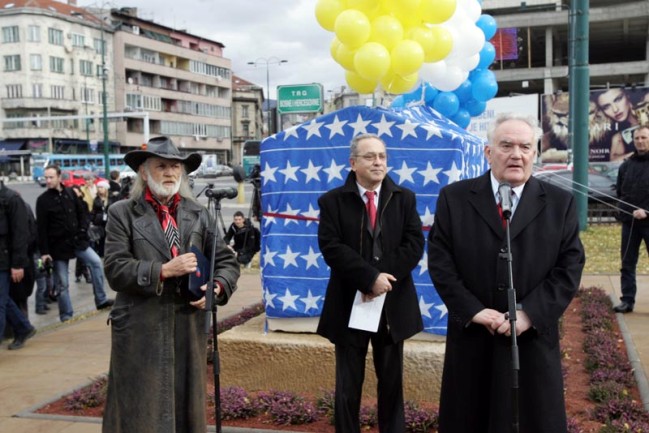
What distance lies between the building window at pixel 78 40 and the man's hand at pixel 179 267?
265 ft

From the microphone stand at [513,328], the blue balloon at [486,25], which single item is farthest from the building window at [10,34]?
the microphone stand at [513,328]

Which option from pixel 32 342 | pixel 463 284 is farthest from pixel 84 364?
pixel 463 284

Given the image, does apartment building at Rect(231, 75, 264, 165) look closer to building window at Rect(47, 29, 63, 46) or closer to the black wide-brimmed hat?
building window at Rect(47, 29, 63, 46)

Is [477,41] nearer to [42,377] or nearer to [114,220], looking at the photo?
[114,220]

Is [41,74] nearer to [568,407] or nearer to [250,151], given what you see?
[250,151]

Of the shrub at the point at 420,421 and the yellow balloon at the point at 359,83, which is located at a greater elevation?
the yellow balloon at the point at 359,83

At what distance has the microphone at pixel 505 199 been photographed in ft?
10.9

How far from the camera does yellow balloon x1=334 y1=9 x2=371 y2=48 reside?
19.2 ft

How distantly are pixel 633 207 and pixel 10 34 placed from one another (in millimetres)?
77912

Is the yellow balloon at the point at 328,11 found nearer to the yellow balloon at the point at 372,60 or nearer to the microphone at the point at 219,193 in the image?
the yellow balloon at the point at 372,60

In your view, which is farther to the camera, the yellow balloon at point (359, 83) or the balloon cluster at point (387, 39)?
the yellow balloon at point (359, 83)

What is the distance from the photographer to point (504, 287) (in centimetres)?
346

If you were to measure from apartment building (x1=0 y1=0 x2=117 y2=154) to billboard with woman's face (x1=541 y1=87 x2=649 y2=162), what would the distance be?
50.8 m

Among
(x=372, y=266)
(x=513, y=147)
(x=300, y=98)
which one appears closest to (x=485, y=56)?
(x=300, y=98)
